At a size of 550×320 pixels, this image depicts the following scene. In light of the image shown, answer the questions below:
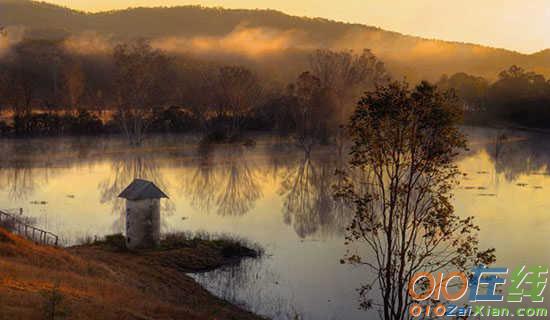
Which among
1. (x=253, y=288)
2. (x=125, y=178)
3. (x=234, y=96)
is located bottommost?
(x=125, y=178)

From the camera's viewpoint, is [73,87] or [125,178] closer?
[125,178]

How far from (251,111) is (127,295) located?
4275 inches

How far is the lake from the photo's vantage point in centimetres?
3266

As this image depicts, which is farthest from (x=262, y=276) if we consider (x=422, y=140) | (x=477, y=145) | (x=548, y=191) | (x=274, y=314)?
(x=477, y=145)

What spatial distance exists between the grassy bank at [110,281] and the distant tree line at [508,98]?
116 meters

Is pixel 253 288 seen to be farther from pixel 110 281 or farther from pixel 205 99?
pixel 205 99

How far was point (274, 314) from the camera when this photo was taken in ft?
92.5

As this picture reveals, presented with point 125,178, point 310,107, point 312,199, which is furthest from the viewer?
point 310,107

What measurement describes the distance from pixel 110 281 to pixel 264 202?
104 ft

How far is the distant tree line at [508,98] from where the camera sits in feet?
474

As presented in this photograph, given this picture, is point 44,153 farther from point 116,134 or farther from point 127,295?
point 127,295

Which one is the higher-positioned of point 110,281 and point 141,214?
point 141,214

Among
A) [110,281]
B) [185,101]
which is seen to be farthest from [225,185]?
[185,101]

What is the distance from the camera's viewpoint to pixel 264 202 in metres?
57.4
